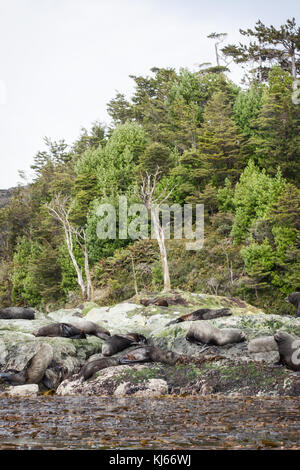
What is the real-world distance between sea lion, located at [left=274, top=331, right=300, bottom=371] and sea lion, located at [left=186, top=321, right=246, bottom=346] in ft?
5.03

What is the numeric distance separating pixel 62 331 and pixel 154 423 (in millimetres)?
7235

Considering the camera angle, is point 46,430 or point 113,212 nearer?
point 46,430

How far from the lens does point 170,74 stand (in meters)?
53.8

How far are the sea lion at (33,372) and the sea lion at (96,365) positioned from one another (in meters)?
0.90

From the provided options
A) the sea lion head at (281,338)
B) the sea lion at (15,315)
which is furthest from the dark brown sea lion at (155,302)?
the sea lion head at (281,338)

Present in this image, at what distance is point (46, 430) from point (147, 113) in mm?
45937

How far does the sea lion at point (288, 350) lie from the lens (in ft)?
27.7

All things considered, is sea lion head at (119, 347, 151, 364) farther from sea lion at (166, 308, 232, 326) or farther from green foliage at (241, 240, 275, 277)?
green foliage at (241, 240, 275, 277)

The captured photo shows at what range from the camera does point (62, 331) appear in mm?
12695

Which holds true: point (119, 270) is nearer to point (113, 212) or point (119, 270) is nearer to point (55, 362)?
point (113, 212)

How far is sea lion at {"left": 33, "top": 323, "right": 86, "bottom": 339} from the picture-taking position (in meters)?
12.7

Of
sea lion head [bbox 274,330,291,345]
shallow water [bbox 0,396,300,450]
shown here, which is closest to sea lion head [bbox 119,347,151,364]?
shallow water [bbox 0,396,300,450]

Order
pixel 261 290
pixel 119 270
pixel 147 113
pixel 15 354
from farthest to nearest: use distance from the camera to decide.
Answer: pixel 147 113, pixel 119 270, pixel 261 290, pixel 15 354
